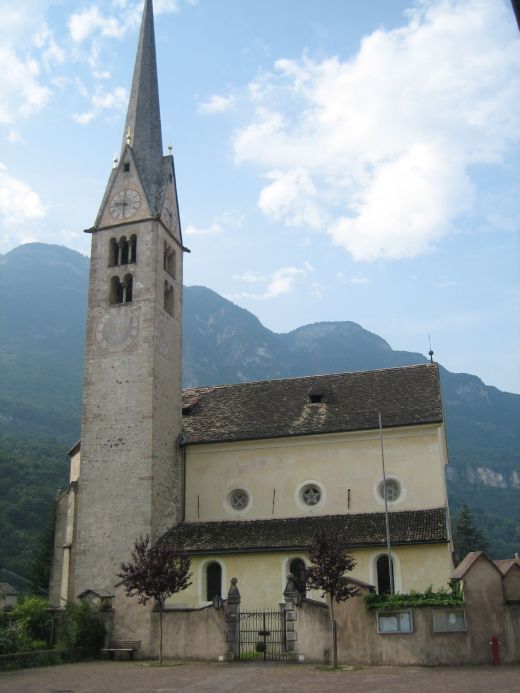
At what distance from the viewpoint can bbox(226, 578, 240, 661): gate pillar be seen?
Result: 27.2 meters

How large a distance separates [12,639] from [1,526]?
175ft

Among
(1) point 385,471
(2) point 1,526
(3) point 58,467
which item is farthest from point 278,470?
(3) point 58,467

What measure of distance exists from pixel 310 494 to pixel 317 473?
3.60 feet

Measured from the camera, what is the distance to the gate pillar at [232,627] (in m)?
27.2

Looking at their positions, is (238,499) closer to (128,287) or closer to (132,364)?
(132,364)

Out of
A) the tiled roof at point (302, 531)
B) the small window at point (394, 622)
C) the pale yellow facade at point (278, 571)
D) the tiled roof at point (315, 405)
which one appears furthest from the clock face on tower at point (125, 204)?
the small window at point (394, 622)

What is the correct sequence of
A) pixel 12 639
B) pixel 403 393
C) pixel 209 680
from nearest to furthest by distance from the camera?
pixel 209 680 → pixel 12 639 → pixel 403 393

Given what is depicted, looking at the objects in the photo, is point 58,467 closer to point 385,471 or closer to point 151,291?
point 151,291

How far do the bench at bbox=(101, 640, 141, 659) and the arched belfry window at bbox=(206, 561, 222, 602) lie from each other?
635cm

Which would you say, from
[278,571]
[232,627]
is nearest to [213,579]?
[278,571]

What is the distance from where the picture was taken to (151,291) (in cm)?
3947

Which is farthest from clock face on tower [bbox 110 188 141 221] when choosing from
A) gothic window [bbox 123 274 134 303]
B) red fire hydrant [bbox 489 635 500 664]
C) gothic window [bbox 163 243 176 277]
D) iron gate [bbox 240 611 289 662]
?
red fire hydrant [bbox 489 635 500 664]

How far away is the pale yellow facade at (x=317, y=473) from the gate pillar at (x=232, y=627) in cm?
868

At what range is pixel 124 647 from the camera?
28.1 meters
